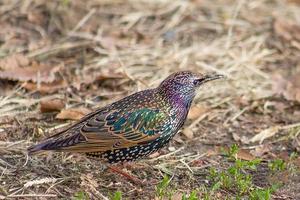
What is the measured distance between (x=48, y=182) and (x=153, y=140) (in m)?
0.83

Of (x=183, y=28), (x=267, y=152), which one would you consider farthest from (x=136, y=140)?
(x=183, y=28)

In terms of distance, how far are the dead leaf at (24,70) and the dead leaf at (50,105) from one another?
0.54 metres

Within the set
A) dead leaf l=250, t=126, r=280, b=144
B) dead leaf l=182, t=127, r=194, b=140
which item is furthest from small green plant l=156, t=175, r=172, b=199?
dead leaf l=250, t=126, r=280, b=144

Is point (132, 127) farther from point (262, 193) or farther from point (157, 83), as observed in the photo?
point (157, 83)

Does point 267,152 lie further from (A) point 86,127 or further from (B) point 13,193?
(B) point 13,193

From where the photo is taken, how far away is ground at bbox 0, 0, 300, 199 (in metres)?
5.43

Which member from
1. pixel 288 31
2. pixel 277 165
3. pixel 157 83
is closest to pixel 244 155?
pixel 277 165

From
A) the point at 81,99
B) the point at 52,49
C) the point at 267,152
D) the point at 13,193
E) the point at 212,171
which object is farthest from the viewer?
the point at 52,49

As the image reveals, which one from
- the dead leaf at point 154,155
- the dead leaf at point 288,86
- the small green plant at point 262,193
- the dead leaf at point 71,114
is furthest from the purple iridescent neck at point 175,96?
the dead leaf at point 288,86

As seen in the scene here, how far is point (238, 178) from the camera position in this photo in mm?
5359

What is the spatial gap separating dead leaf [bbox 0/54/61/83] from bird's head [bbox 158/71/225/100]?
1.71 m

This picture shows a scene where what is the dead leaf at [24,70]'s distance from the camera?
271 inches

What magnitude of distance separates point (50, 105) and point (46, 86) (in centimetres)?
57

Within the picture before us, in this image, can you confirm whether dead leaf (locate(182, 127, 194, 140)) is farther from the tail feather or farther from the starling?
the tail feather
